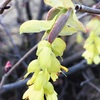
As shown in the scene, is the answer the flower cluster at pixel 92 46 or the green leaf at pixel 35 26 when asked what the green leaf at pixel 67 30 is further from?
the flower cluster at pixel 92 46

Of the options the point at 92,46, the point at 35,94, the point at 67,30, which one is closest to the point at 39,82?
the point at 35,94

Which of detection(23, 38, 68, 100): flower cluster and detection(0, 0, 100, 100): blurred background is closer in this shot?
detection(23, 38, 68, 100): flower cluster

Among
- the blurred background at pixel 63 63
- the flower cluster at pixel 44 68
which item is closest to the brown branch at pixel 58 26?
the flower cluster at pixel 44 68

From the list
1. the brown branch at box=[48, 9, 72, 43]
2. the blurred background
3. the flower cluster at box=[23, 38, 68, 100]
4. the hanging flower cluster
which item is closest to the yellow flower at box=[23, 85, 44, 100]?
the flower cluster at box=[23, 38, 68, 100]

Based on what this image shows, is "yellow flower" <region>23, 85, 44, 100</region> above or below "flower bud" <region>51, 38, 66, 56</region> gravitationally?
below

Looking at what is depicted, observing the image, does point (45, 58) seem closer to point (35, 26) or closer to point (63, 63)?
point (35, 26)

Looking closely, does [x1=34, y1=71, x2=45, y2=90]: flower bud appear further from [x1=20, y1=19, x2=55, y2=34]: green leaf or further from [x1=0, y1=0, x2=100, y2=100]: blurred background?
[x1=0, y1=0, x2=100, y2=100]: blurred background

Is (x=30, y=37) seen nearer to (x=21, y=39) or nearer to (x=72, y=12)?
(x=21, y=39)

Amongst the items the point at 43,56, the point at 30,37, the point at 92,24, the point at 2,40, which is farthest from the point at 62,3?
the point at 2,40
